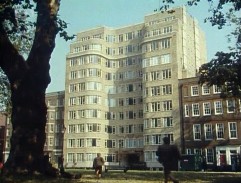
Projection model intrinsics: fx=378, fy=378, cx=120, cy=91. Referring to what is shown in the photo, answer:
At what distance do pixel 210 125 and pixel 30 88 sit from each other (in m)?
54.9

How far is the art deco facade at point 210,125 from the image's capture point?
62625mm

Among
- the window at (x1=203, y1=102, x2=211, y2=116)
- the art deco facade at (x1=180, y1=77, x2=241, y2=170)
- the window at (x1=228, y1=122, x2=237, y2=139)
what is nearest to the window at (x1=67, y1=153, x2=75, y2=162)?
the art deco facade at (x1=180, y1=77, x2=241, y2=170)

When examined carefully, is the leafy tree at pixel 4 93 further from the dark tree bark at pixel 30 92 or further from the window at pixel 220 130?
the window at pixel 220 130

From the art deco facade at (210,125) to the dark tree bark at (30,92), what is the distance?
4948cm

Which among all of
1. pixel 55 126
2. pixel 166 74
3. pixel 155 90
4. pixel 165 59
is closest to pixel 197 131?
pixel 155 90

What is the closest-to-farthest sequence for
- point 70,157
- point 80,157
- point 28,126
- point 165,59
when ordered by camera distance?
point 28,126, point 165,59, point 80,157, point 70,157

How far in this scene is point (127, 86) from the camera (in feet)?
284

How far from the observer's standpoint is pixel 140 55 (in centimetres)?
8594

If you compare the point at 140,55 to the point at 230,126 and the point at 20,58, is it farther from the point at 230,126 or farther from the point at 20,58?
the point at 20,58

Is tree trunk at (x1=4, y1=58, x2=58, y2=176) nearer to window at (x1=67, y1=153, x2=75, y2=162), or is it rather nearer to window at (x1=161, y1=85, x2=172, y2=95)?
window at (x1=161, y1=85, x2=172, y2=95)

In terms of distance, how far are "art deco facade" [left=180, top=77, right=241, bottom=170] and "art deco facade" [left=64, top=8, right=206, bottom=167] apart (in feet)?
9.38

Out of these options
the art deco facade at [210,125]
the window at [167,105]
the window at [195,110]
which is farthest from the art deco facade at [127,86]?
the window at [195,110]

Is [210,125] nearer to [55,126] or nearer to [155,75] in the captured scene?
[155,75]

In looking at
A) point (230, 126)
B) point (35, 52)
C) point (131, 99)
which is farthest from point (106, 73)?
point (35, 52)
